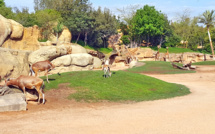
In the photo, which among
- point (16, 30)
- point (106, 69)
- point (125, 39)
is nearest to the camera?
point (106, 69)

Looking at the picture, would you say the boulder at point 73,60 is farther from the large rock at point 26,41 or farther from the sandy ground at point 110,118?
the large rock at point 26,41

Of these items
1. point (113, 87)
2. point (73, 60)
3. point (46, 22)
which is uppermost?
point (46, 22)

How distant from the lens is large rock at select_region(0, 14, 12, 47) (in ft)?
101

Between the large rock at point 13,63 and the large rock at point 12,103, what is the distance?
8429mm

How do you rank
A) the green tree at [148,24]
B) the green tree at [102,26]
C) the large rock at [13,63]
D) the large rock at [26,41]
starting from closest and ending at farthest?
the large rock at [13,63] → the large rock at [26,41] → the green tree at [102,26] → the green tree at [148,24]

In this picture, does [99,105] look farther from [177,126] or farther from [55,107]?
[177,126]

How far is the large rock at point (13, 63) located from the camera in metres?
19.4

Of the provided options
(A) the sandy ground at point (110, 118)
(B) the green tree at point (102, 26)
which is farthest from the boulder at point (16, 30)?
(B) the green tree at point (102, 26)

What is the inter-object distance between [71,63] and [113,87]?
9888 mm

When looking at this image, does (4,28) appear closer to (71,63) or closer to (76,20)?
(71,63)

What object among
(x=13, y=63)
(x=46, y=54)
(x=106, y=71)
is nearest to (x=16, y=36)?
(x=46, y=54)

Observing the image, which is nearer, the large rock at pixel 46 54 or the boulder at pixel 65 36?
the large rock at pixel 46 54

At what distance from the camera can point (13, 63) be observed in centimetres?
2050

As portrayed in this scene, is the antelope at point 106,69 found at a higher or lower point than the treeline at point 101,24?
lower
